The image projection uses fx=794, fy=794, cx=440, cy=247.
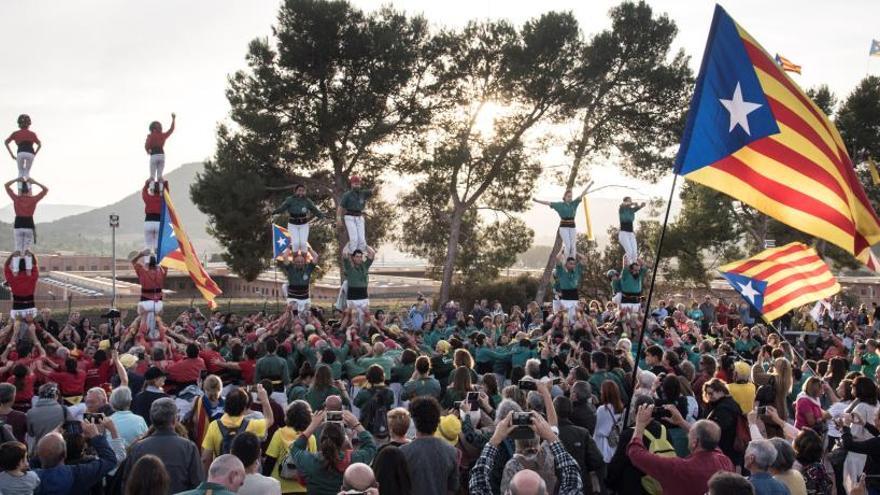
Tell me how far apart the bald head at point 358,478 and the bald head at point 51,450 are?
88.3 inches

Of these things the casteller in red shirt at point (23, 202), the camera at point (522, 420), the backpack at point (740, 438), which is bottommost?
the backpack at point (740, 438)

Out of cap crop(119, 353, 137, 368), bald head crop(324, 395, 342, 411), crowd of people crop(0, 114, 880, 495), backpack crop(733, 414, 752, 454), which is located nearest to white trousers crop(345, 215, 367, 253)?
crowd of people crop(0, 114, 880, 495)

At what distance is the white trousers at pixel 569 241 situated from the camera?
751 inches

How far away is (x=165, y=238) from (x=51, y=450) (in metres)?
10.7

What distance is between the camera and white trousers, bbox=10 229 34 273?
1466cm

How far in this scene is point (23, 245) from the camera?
14.9 meters

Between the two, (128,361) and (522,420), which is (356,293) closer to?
(128,361)

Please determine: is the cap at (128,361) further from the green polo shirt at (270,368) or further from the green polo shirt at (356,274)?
the green polo shirt at (356,274)

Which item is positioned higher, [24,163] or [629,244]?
[24,163]

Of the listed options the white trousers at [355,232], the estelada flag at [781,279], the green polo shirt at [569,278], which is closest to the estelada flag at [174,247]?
the white trousers at [355,232]

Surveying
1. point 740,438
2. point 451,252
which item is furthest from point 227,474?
point 451,252

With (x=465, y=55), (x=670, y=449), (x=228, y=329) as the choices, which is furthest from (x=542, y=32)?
(x=670, y=449)

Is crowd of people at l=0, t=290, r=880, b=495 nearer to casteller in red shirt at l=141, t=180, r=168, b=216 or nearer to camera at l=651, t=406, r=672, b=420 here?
camera at l=651, t=406, r=672, b=420

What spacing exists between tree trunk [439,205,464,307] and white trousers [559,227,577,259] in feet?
45.4
